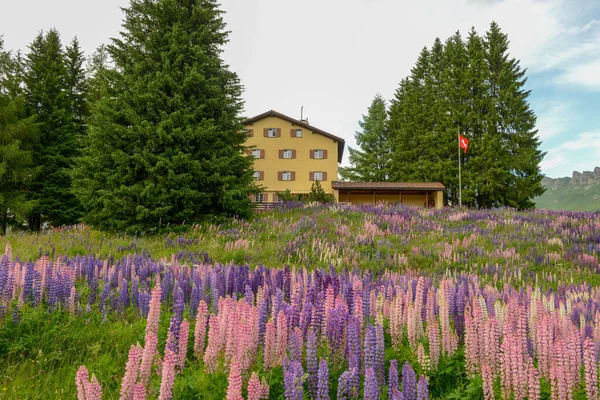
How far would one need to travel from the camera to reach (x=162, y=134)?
50.2 ft

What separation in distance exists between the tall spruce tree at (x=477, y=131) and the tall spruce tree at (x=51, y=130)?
35.2 metres

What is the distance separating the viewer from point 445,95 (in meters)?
45.7

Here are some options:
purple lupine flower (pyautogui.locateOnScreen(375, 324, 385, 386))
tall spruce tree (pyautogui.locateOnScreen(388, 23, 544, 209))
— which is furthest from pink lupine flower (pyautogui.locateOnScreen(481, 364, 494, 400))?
tall spruce tree (pyautogui.locateOnScreen(388, 23, 544, 209))

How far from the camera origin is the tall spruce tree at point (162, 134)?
15227mm

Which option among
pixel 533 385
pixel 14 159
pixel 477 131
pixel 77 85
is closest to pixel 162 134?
pixel 533 385

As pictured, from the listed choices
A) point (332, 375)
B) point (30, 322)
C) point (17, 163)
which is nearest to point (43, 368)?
point (30, 322)

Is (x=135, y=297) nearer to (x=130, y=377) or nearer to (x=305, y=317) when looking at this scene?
(x=305, y=317)

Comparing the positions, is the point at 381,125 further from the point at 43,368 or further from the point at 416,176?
the point at 43,368

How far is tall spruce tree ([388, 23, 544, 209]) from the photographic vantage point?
39.1m

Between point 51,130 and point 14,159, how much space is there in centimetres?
436

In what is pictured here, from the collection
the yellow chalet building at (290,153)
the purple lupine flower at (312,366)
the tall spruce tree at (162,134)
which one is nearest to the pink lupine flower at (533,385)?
the purple lupine flower at (312,366)

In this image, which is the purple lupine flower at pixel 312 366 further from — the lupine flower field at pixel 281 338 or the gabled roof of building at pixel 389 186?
the gabled roof of building at pixel 389 186

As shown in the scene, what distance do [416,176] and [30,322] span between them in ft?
146

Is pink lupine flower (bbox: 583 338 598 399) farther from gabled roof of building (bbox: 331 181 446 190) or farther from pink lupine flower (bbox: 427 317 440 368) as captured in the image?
gabled roof of building (bbox: 331 181 446 190)
